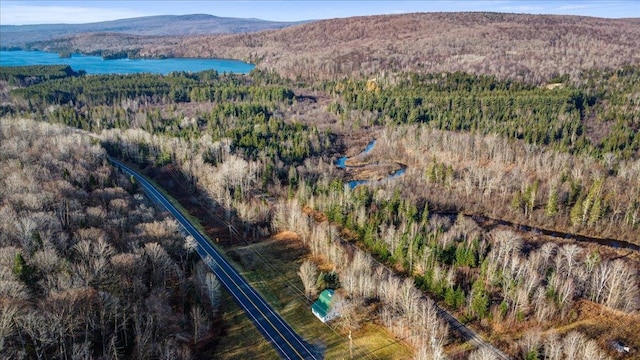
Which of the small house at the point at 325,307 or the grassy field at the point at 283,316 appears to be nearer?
the grassy field at the point at 283,316

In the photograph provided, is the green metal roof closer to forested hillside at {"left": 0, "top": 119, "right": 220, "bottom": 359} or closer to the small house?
the small house

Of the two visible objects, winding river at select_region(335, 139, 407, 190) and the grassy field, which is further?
winding river at select_region(335, 139, 407, 190)

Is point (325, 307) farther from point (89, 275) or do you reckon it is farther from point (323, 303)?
point (89, 275)

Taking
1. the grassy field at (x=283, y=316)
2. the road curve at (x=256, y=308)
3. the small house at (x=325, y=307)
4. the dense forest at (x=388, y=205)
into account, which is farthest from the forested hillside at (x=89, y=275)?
the small house at (x=325, y=307)

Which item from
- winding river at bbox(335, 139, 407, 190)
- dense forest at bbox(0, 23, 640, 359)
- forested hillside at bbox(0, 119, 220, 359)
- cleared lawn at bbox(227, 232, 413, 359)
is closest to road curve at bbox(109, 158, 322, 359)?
cleared lawn at bbox(227, 232, 413, 359)

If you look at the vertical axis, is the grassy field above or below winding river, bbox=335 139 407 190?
below

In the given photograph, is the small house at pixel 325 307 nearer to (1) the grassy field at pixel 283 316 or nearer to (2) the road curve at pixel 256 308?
(1) the grassy field at pixel 283 316

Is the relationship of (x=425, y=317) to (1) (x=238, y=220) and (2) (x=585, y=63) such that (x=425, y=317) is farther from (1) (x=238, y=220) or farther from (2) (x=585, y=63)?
(2) (x=585, y=63)

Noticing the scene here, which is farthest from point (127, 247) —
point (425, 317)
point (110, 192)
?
point (425, 317)
